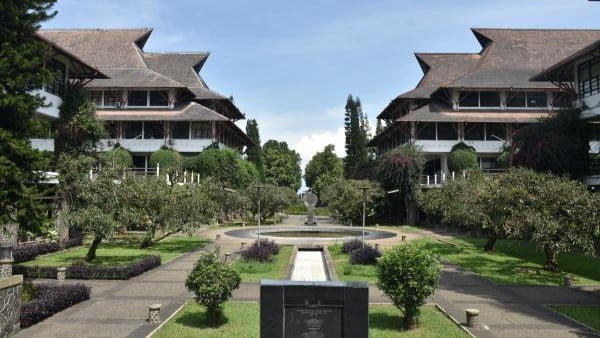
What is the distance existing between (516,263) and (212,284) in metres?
15.3

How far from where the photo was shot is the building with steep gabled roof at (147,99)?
143 ft

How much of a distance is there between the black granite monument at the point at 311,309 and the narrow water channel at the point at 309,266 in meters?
7.40

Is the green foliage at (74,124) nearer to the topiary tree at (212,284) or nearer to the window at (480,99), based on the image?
the topiary tree at (212,284)

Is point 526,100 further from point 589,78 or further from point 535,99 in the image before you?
point 589,78

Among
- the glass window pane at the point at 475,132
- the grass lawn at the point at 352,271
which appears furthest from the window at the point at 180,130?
the grass lawn at the point at 352,271

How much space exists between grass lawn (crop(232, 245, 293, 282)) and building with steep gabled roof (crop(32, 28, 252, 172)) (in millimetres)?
25493

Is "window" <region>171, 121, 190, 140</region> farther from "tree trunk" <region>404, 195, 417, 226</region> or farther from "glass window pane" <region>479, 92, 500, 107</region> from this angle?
"glass window pane" <region>479, 92, 500, 107</region>

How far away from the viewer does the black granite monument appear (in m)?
7.88

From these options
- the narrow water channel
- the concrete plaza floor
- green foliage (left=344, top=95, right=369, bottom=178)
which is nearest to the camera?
the concrete plaza floor

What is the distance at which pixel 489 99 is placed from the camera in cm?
4462

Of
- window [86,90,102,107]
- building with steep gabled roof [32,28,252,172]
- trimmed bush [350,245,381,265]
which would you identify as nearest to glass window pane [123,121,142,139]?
building with steep gabled roof [32,28,252,172]

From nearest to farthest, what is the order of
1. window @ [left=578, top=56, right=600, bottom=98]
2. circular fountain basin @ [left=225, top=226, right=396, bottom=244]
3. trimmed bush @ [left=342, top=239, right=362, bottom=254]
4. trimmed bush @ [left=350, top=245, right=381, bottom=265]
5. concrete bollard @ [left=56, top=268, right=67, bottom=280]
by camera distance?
concrete bollard @ [left=56, top=268, right=67, bottom=280] < trimmed bush @ [left=350, top=245, right=381, bottom=265] < trimmed bush @ [left=342, top=239, right=362, bottom=254] < window @ [left=578, top=56, right=600, bottom=98] < circular fountain basin @ [left=225, top=226, right=396, bottom=244]

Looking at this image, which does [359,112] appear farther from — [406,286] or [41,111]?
[406,286]

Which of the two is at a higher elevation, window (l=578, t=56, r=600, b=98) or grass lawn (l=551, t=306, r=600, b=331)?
window (l=578, t=56, r=600, b=98)
